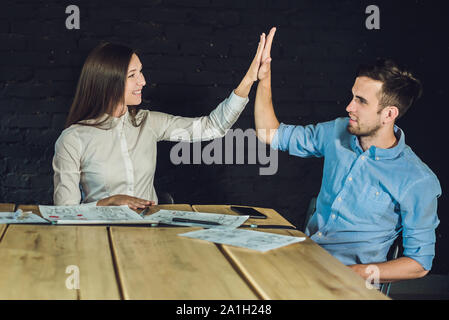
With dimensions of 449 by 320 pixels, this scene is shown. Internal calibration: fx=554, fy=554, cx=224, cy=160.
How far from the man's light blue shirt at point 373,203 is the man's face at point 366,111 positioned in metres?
0.06

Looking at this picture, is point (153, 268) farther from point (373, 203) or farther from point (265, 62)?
point (265, 62)

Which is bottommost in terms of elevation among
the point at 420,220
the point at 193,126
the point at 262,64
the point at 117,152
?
the point at 420,220

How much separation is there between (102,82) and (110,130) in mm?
221

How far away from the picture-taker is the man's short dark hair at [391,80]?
2.19 m

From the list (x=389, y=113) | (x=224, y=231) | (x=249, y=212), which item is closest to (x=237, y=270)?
(x=224, y=231)

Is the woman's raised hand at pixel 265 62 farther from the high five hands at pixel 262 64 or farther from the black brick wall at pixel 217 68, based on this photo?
the black brick wall at pixel 217 68

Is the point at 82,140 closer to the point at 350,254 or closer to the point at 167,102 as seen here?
the point at 167,102

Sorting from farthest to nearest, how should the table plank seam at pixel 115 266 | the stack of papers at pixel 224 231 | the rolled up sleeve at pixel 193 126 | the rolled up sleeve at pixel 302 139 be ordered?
the rolled up sleeve at pixel 193 126 < the rolled up sleeve at pixel 302 139 < the stack of papers at pixel 224 231 < the table plank seam at pixel 115 266

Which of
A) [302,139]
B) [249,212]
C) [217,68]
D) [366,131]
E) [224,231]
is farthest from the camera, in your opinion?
[217,68]

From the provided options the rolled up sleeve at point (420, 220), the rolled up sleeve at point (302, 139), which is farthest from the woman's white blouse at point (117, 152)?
the rolled up sleeve at point (420, 220)

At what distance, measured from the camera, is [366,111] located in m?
2.20

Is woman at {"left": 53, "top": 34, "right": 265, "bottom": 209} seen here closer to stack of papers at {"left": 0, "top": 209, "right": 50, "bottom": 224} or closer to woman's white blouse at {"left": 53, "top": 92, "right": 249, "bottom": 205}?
woman's white blouse at {"left": 53, "top": 92, "right": 249, "bottom": 205}

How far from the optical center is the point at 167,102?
3146mm
